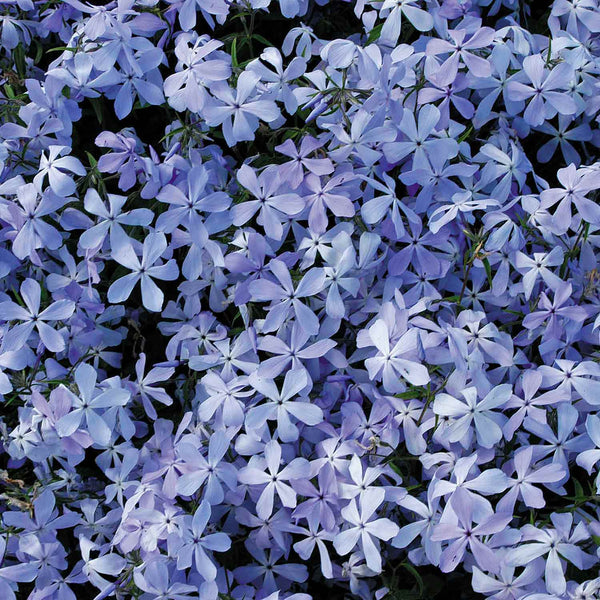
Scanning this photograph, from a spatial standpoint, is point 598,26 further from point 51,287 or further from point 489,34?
point 51,287

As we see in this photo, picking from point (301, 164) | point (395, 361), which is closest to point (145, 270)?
point (301, 164)

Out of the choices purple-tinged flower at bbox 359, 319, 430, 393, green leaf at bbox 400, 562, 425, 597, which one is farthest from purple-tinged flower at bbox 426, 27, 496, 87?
green leaf at bbox 400, 562, 425, 597

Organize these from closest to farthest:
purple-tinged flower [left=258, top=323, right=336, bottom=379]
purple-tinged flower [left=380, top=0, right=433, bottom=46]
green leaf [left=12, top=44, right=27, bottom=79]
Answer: purple-tinged flower [left=258, top=323, right=336, bottom=379] → purple-tinged flower [left=380, top=0, right=433, bottom=46] → green leaf [left=12, top=44, right=27, bottom=79]

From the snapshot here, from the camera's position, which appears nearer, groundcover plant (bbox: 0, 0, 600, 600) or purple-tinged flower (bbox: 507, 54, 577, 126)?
groundcover plant (bbox: 0, 0, 600, 600)

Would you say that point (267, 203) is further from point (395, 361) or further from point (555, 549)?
point (555, 549)

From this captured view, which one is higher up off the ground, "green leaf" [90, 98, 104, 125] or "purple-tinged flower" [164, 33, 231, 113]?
"purple-tinged flower" [164, 33, 231, 113]

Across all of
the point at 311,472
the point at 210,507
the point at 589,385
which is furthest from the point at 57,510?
the point at 589,385

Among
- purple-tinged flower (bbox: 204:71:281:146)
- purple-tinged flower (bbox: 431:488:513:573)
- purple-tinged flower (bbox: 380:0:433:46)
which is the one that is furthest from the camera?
purple-tinged flower (bbox: 380:0:433:46)

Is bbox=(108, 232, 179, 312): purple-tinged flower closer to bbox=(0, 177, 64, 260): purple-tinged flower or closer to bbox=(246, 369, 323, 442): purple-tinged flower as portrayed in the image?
bbox=(0, 177, 64, 260): purple-tinged flower
